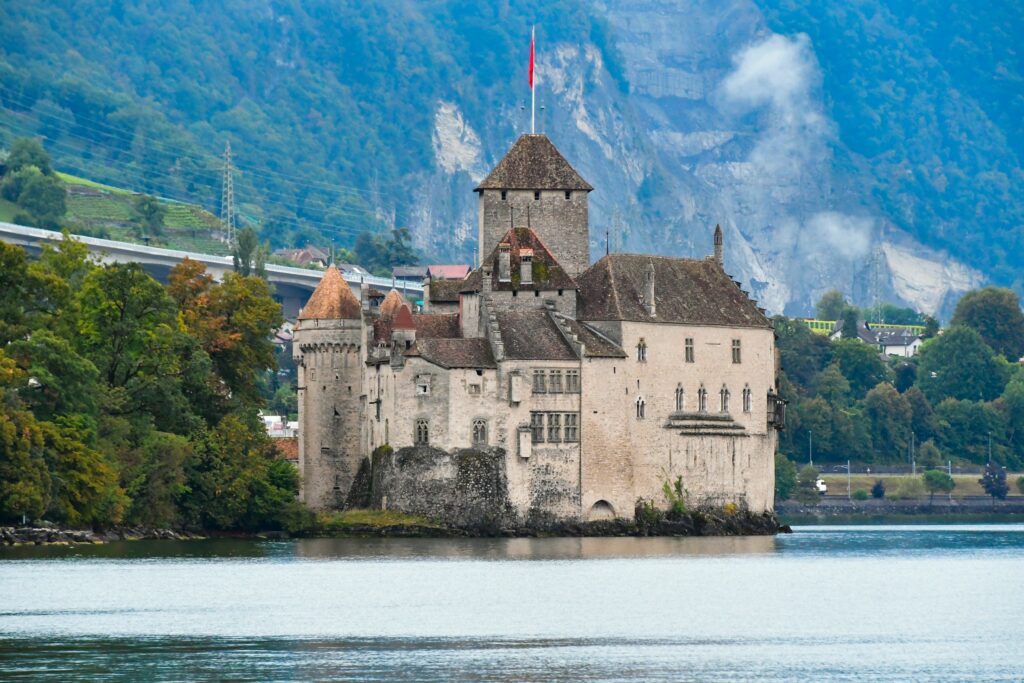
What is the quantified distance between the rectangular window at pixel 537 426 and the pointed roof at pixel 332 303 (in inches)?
416

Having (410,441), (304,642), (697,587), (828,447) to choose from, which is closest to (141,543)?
(410,441)

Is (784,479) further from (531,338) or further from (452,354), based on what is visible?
(452,354)

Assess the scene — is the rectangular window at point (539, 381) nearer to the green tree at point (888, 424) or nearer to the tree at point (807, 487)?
the tree at point (807, 487)

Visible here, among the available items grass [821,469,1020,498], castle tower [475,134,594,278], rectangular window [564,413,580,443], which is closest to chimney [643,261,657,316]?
castle tower [475,134,594,278]

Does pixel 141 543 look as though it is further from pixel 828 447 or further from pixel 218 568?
pixel 828 447

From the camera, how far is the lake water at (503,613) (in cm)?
5812

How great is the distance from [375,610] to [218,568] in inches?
603

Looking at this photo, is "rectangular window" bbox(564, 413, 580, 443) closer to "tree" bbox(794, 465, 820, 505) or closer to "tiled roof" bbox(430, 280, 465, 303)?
"tiled roof" bbox(430, 280, 465, 303)

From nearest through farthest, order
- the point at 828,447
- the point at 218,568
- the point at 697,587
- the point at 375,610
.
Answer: the point at 375,610 → the point at 697,587 → the point at 218,568 → the point at 828,447

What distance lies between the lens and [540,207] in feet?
378

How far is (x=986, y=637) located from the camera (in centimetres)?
6450

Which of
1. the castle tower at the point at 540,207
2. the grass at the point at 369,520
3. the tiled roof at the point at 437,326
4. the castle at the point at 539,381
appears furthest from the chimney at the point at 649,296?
the grass at the point at 369,520

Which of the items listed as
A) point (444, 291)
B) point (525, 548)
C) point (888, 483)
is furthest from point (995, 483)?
point (525, 548)

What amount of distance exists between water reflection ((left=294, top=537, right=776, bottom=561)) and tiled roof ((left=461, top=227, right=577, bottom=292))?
34.7ft
